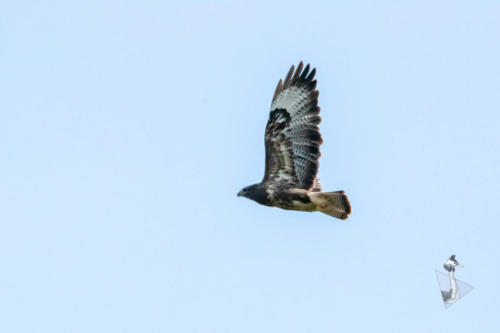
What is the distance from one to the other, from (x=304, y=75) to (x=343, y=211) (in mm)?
1998

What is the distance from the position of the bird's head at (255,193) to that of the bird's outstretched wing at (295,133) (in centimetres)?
16

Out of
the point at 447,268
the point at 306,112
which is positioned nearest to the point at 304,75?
the point at 306,112

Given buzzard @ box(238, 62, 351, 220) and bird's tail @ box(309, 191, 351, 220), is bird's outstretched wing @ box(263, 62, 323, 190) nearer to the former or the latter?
buzzard @ box(238, 62, 351, 220)

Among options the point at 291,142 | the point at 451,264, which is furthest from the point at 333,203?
the point at 451,264

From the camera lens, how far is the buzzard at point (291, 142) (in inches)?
469

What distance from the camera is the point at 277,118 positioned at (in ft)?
39.7

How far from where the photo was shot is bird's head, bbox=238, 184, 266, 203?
39.2ft

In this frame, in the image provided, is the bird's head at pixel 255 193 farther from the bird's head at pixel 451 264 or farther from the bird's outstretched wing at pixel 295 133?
the bird's head at pixel 451 264

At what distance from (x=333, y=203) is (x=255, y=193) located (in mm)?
1173

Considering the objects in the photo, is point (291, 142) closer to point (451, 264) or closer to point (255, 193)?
point (255, 193)

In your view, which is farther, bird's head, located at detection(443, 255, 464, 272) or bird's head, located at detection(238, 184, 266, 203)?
bird's head, located at detection(238, 184, 266, 203)

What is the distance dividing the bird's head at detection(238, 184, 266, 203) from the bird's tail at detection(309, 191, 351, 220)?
0.74 metres

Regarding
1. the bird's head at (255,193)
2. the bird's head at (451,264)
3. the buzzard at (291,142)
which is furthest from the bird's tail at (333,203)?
the bird's head at (451,264)

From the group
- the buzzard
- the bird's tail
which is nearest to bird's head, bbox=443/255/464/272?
the bird's tail
